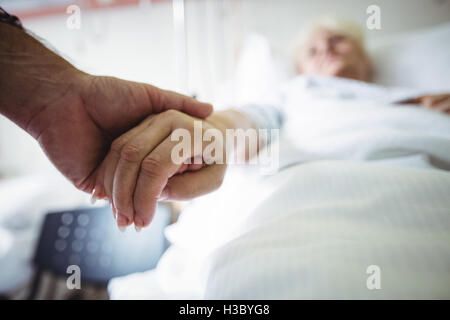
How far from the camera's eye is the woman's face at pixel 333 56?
3.56 ft

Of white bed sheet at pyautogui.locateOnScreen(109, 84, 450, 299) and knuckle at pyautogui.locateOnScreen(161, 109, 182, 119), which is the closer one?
white bed sheet at pyautogui.locateOnScreen(109, 84, 450, 299)

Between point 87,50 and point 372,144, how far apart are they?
127 cm

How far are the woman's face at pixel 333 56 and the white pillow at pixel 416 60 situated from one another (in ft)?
0.38

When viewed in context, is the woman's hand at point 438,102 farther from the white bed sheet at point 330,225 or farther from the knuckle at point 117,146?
the knuckle at point 117,146

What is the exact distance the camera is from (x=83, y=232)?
2.07ft

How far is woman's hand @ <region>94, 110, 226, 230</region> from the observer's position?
12.0 inches

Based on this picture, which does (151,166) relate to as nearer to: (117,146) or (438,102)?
(117,146)

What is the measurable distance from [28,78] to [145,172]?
0.71ft

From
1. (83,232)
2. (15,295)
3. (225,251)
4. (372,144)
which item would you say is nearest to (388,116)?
(372,144)

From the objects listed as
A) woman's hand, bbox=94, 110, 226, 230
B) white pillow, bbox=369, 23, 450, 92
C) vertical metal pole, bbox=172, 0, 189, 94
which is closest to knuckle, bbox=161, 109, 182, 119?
woman's hand, bbox=94, 110, 226, 230

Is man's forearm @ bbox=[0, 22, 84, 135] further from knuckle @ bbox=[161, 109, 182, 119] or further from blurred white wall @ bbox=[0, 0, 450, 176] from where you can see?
blurred white wall @ bbox=[0, 0, 450, 176]

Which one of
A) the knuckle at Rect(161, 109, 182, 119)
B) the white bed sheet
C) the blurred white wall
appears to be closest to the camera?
the white bed sheet

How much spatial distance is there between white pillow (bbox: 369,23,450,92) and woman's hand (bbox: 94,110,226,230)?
1.18 meters

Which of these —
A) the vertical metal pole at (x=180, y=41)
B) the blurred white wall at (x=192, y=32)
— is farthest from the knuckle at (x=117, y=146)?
the blurred white wall at (x=192, y=32)
